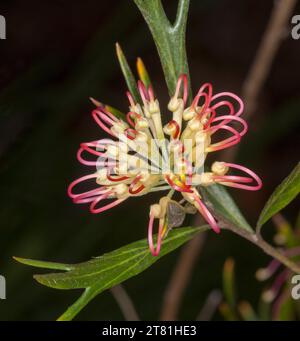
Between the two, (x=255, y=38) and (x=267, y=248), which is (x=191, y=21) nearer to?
(x=255, y=38)

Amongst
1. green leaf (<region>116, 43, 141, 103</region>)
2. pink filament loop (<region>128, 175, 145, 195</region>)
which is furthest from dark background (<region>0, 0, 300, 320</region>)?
pink filament loop (<region>128, 175, 145, 195</region>)

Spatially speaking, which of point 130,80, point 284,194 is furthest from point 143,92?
point 284,194

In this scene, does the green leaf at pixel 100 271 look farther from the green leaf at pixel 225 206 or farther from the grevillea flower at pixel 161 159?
the green leaf at pixel 225 206

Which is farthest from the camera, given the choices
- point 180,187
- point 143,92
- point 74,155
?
point 74,155

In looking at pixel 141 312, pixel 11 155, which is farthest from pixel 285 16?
pixel 141 312

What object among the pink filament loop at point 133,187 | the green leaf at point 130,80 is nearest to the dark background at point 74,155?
the green leaf at point 130,80

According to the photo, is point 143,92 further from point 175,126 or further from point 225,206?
point 225,206

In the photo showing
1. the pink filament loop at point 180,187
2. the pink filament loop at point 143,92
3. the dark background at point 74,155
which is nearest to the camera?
the pink filament loop at point 180,187

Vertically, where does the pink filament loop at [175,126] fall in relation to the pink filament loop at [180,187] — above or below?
above
